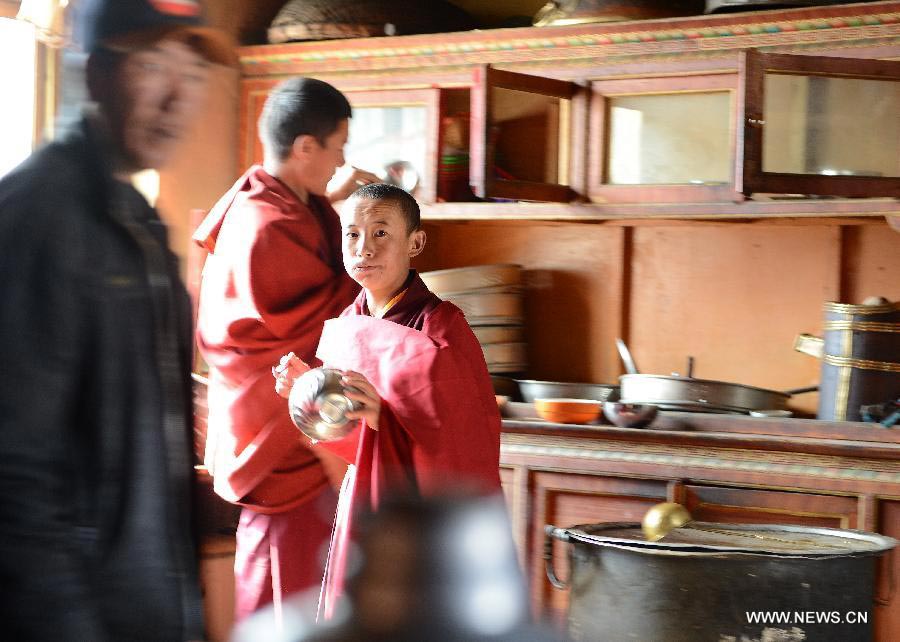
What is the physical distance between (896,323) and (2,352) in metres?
2.84

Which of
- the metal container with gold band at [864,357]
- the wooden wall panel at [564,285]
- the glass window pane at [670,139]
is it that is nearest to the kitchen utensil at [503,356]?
the wooden wall panel at [564,285]

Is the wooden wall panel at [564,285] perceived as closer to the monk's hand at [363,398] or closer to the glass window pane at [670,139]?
the glass window pane at [670,139]

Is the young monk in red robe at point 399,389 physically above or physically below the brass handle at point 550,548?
above

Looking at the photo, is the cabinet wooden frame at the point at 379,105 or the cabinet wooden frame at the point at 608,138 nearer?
the cabinet wooden frame at the point at 608,138

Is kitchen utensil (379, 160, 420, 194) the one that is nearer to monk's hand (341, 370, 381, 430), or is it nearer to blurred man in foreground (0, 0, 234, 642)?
monk's hand (341, 370, 381, 430)

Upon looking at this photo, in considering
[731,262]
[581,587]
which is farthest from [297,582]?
[731,262]

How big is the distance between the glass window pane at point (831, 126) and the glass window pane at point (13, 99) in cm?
234

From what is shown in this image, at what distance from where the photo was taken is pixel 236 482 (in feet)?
6.89

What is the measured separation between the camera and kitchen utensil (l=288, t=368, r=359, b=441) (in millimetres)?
1711

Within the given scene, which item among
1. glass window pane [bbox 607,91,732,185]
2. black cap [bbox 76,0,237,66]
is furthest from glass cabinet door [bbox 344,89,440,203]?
black cap [bbox 76,0,237,66]

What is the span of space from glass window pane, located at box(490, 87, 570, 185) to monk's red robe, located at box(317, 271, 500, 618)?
61.0 inches

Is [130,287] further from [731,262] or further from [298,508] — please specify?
[731,262]

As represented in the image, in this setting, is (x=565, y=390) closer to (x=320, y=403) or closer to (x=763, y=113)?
(x=763, y=113)

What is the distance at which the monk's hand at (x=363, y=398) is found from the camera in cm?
178
